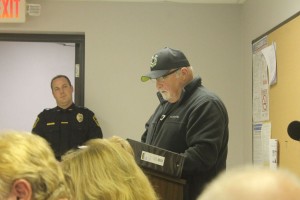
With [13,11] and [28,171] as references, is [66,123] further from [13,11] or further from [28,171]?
[28,171]

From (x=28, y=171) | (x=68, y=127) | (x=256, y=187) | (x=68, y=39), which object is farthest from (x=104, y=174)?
(x=68, y=39)

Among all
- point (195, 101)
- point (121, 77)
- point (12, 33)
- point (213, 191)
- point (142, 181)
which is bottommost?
point (142, 181)

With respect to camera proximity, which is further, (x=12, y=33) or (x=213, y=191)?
(x=12, y=33)

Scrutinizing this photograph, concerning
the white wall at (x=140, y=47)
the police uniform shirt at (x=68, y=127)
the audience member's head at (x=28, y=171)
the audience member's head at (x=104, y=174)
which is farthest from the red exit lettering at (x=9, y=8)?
the audience member's head at (x=28, y=171)

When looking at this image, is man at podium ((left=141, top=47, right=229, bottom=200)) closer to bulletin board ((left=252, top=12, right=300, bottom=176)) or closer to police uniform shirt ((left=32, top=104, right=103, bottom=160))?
bulletin board ((left=252, top=12, right=300, bottom=176))

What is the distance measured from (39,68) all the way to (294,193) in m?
5.07

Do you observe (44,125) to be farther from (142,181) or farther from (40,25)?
(142,181)

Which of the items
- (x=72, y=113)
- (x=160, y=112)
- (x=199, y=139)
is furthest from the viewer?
(x=72, y=113)

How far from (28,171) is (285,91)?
226cm

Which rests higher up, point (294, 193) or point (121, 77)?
point (121, 77)

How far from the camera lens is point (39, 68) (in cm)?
535

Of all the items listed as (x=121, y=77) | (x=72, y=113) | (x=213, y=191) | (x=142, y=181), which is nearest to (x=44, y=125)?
(x=72, y=113)

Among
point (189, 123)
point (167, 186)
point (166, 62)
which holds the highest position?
point (166, 62)

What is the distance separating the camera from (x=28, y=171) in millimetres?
894
